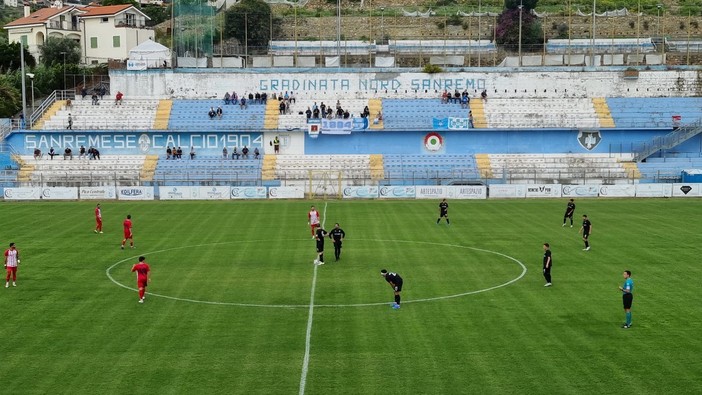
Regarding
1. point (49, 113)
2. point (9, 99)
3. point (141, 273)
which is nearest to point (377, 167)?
point (49, 113)

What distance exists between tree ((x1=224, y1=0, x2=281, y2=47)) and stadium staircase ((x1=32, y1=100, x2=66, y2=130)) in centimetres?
3174

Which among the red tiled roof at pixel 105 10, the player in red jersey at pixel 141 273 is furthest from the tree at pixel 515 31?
the player in red jersey at pixel 141 273

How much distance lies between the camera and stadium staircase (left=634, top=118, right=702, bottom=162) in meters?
73.3

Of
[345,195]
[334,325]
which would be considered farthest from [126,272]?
[345,195]

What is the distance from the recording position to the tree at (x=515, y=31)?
351 ft

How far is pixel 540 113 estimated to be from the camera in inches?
3103

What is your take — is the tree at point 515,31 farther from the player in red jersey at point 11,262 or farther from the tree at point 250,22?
the player in red jersey at point 11,262

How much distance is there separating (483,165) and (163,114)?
3014 centimetres

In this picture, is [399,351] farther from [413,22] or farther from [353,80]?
[413,22]

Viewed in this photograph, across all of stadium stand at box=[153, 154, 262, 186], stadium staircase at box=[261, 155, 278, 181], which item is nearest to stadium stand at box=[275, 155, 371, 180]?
stadium staircase at box=[261, 155, 278, 181]

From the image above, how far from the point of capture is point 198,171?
235ft

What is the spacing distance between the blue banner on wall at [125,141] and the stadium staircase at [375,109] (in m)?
10.5

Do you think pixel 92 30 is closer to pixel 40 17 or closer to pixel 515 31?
pixel 40 17

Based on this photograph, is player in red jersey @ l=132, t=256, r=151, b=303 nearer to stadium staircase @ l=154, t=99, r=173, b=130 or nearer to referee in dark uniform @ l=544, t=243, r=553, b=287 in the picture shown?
referee in dark uniform @ l=544, t=243, r=553, b=287
